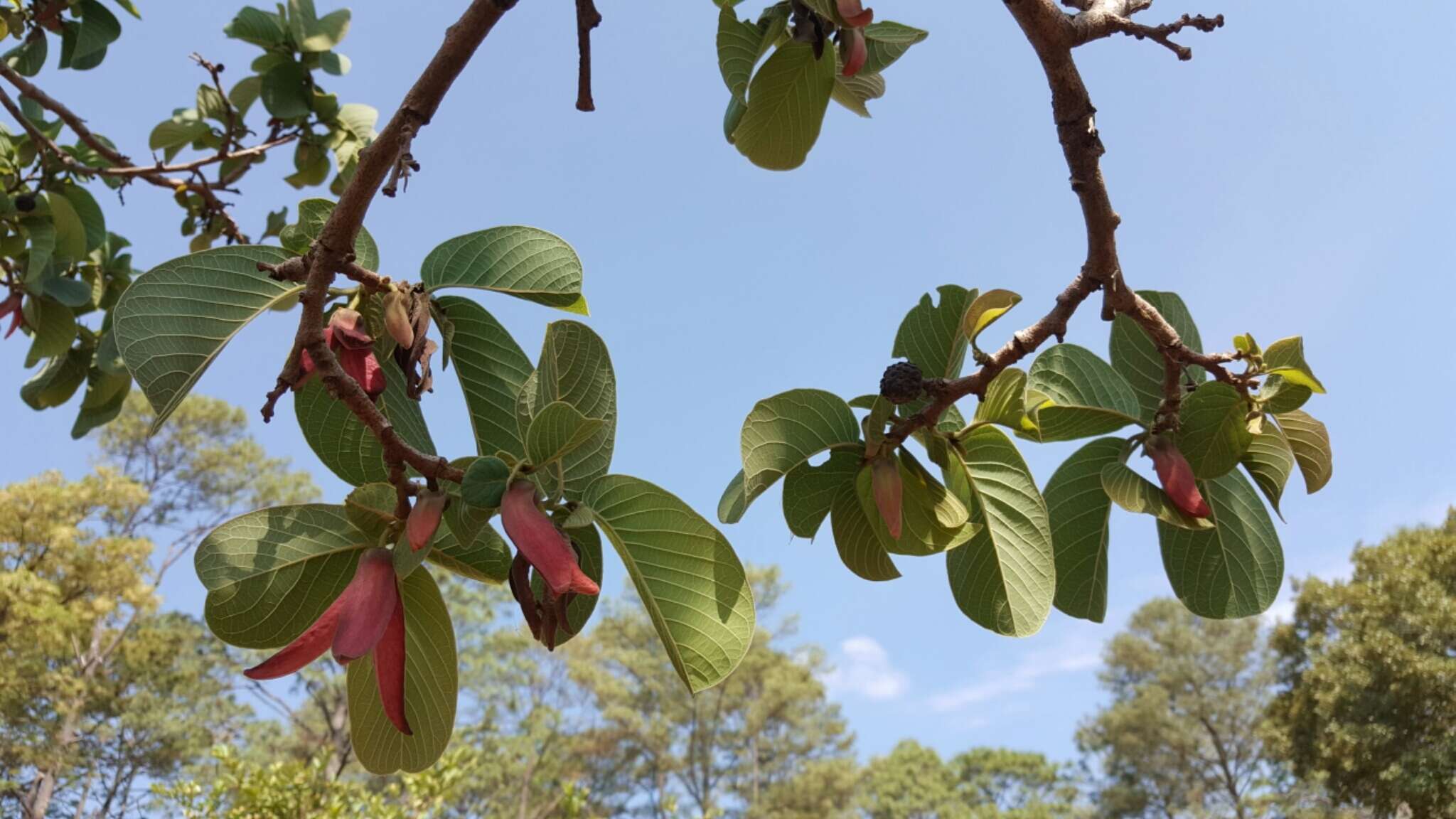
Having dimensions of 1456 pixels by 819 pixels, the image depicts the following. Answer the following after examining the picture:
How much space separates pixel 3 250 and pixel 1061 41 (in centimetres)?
173

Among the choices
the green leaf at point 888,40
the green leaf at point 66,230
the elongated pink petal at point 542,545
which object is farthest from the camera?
the green leaf at point 66,230

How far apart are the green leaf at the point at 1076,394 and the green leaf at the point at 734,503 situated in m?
0.22

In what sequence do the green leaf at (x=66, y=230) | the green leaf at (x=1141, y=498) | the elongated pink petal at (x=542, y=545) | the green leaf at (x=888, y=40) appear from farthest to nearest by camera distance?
the green leaf at (x=66, y=230), the green leaf at (x=888, y=40), the green leaf at (x=1141, y=498), the elongated pink petal at (x=542, y=545)

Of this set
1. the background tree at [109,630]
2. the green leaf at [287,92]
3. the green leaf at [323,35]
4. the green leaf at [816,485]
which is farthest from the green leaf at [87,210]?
the background tree at [109,630]

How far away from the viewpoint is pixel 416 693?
0.64 m

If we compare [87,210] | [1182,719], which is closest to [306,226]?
[87,210]

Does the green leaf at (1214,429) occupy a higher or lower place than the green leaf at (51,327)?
lower

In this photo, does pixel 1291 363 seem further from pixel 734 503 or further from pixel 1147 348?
pixel 734 503

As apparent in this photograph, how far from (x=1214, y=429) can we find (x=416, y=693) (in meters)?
0.62

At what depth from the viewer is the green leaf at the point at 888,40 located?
0.88m

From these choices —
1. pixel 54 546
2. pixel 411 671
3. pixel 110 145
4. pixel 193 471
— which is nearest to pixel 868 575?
pixel 411 671

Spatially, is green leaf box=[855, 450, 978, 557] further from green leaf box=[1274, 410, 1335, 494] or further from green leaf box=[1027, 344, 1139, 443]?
green leaf box=[1274, 410, 1335, 494]

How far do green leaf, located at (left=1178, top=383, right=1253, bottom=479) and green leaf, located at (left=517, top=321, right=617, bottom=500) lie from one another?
1.48ft

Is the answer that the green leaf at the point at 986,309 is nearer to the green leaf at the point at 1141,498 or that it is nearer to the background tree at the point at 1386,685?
the green leaf at the point at 1141,498
